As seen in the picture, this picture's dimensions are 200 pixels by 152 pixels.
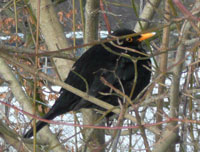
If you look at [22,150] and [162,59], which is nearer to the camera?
[162,59]

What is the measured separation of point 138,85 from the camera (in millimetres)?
2443

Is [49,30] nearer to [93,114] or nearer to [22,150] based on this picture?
[93,114]

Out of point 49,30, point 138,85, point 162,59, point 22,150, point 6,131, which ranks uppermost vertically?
point 49,30

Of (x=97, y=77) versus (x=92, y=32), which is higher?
(x=92, y=32)

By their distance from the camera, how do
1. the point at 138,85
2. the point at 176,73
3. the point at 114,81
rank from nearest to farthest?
the point at 176,73 < the point at 114,81 < the point at 138,85

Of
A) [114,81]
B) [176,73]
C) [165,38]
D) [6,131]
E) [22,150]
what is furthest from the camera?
[114,81]

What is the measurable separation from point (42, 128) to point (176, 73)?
0.98 metres

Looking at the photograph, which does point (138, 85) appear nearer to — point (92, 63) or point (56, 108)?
point (92, 63)

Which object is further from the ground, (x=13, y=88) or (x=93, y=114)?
(x=13, y=88)

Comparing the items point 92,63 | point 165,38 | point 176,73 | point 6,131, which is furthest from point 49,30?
point 176,73

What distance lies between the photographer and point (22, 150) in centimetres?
214

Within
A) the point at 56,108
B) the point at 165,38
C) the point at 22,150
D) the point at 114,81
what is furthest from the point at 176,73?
the point at 22,150

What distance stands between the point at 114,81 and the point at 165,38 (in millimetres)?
643

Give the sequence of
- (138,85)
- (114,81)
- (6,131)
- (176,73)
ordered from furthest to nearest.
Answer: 1. (138,85)
2. (114,81)
3. (6,131)
4. (176,73)
